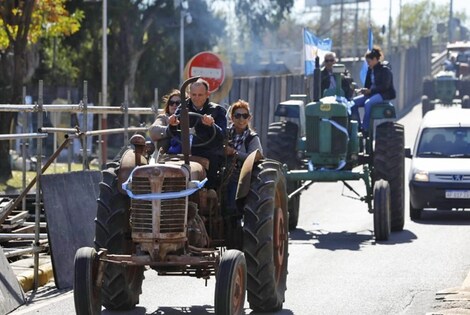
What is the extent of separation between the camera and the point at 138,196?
11.5 meters

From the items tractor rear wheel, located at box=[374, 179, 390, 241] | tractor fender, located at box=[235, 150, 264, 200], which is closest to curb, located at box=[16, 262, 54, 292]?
tractor fender, located at box=[235, 150, 264, 200]

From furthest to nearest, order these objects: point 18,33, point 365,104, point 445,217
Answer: point 18,33 < point 445,217 < point 365,104

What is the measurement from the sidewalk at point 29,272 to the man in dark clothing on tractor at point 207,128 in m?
2.94

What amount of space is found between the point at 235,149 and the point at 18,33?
18.5 meters

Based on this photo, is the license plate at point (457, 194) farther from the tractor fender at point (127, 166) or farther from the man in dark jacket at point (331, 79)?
the tractor fender at point (127, 166)

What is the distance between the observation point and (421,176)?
2238 cm

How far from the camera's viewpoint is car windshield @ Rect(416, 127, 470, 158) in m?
23.3

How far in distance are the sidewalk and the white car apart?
7.51 m

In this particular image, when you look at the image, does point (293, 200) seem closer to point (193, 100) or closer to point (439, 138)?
point (439, 138)

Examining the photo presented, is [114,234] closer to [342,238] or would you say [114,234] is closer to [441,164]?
[342,238]

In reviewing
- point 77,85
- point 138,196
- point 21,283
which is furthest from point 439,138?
point 77,85

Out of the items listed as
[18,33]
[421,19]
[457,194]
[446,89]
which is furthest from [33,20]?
[421,19]

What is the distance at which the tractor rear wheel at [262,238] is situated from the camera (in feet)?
40.8

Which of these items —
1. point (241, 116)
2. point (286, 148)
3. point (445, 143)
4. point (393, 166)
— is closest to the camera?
point (241, 116)
